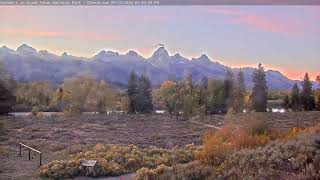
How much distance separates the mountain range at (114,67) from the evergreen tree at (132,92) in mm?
56

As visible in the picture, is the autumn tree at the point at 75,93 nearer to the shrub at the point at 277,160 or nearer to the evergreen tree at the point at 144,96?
the evergreen tree at the point at 144,96

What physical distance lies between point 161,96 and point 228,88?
74cm

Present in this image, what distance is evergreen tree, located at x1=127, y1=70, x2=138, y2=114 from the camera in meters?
6.77

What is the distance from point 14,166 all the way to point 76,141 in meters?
0.70

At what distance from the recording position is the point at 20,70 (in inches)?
267

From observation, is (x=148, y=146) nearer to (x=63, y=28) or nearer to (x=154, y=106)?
(x=154, y=106)

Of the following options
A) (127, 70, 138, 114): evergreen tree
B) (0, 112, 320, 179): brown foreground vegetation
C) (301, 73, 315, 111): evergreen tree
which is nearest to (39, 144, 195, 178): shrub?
(0, 112, 320, 179): brown foreground vegetation

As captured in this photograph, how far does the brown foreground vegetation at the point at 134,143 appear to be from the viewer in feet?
21.3

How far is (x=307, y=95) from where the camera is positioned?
685 centimetres

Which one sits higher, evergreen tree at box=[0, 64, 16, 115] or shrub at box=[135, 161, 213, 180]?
evergreen tree at box=[0, 64, 16, 115]

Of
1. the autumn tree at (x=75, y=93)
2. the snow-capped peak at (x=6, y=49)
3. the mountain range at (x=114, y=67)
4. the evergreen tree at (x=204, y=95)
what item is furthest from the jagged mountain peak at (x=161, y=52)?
the snow-capped peak at (x=6, y=49)

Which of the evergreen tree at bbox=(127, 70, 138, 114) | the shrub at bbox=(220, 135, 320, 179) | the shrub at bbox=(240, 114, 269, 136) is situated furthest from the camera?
the evergreen tree at bbox=(127, 70, 138, 114)

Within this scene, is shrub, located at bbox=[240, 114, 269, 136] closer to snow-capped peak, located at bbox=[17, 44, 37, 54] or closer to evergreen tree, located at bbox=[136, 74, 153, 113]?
evergreen tree, located at bbox=[136, 74, 153, 113]

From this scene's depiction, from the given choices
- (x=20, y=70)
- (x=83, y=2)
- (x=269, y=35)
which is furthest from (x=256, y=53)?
(x=20, y=70)
